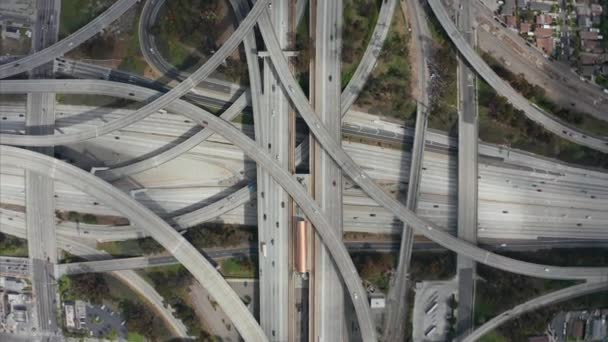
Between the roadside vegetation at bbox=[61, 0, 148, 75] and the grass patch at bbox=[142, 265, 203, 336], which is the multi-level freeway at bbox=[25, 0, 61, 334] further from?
the grass patch at bbox=[142, 265, 203, 336]

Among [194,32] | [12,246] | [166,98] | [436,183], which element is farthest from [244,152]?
[12,246]

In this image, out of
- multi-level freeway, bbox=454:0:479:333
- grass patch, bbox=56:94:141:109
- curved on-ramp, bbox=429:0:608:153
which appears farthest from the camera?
grass patch, bbox=56:94:141:109

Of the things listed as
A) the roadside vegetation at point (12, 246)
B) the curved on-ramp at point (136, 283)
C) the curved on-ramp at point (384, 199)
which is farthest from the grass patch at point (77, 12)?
the roadside vegetation at point (12, 246)

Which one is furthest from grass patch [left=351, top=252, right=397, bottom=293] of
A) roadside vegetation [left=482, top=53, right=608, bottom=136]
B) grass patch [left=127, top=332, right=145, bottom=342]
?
grass patch [left=127, top=332, right=145, bottom=342]

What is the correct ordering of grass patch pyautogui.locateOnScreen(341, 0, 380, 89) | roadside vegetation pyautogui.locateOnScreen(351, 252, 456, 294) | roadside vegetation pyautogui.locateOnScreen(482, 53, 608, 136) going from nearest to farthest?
1. roadside vegetation pyautogui.locateOnScreen(351, 252, 456, 294)
2. grass patch pyautogui.locateOnScreen(341, 0, 380, 89)
3. roadside vegetation pyautogui.locateOnScreen(482, 53, 608, 136)

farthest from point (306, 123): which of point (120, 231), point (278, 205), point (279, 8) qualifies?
point (120, 231)

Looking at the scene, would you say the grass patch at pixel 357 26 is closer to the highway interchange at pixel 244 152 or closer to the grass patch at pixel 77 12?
the highway interchange at pixel 244 152

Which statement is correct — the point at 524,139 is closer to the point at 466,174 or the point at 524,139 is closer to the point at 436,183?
the point at 466,174
